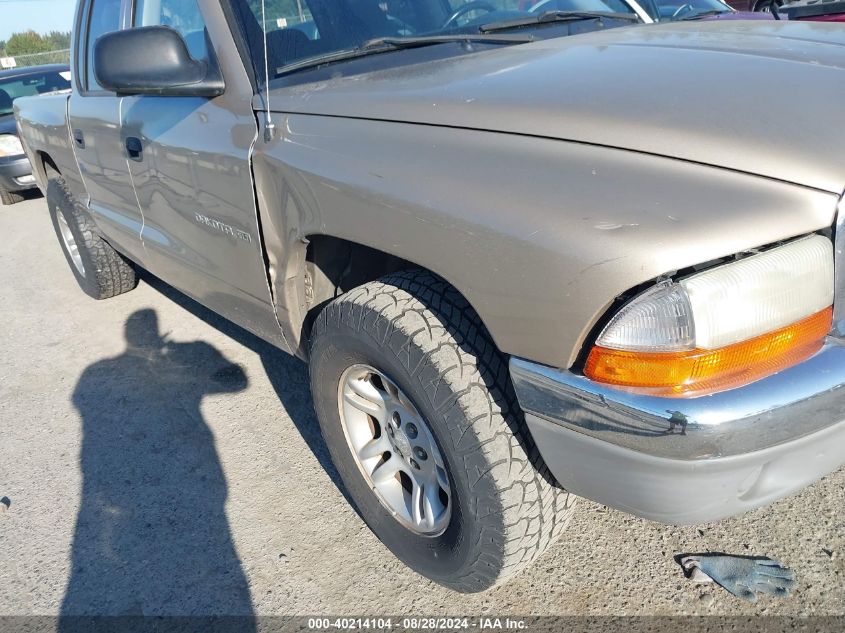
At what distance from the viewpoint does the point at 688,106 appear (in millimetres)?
1427

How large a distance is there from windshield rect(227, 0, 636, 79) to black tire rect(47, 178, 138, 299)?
2466mm

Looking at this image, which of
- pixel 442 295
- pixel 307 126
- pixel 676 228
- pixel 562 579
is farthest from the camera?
pixel 562 579

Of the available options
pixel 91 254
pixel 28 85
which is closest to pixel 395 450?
pixel 91 254

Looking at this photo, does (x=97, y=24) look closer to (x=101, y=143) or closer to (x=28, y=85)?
(x=101, y=143)

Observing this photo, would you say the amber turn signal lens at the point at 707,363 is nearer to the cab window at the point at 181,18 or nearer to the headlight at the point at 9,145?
the cab window at the point at 181,18

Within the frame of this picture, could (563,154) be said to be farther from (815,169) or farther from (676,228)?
(815,169)

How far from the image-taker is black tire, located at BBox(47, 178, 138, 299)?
412cm

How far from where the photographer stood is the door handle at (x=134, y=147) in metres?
2.66

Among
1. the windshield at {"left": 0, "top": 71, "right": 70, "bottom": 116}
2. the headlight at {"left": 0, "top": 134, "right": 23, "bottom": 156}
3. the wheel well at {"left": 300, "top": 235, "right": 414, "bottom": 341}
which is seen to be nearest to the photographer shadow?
the wheel well at {"left": 300, "top": 235, "right": 414, "bottom": 341}

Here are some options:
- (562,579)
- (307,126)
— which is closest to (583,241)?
(307,126)

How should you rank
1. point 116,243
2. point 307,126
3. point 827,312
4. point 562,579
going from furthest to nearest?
1. point 116,243
2. point 562,579
3. point 307,126
4. point 827,312

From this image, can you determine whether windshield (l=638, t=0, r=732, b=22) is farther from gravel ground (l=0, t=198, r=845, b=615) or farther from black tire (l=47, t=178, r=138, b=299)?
black tire (l=47, t=178, r=138, b=299)

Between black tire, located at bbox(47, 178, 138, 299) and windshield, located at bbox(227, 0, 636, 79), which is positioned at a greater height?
windshield, located at bbox(227, 0, 636, 79)

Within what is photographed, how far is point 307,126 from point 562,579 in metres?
1.58
